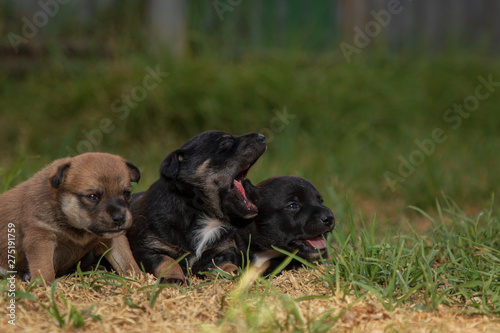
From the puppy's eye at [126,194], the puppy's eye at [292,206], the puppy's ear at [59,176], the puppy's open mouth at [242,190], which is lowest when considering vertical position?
the puppy's eye at [292,206]

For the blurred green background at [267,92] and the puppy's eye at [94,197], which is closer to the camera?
the puppy's eye at [94,197]

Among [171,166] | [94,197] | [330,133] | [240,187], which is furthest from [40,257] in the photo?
[330,133]

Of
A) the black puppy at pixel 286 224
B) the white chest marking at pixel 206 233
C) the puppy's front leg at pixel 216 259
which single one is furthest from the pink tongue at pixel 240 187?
the puppy's front leg at pixel 216 259

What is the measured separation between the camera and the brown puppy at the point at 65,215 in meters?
3.72

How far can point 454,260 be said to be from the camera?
4.11 meters

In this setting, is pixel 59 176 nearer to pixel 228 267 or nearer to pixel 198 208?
Answer: pixel 198 208

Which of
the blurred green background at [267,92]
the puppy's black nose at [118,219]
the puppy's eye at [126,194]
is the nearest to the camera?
the puppy's black nose at [118,219]

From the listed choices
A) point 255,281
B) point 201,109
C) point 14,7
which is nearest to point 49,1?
point 14,7

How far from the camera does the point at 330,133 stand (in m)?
8.21

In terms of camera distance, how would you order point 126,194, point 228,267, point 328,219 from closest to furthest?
point 126,194 → point 228,267 → point 328,219

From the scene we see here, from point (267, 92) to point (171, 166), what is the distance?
14.2ft

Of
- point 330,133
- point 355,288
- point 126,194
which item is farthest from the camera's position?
point 330,133

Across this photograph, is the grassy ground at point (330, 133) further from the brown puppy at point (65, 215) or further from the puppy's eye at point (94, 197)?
the puppy's eye at point (94, 197)

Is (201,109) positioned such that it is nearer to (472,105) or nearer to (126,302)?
(472,105)
